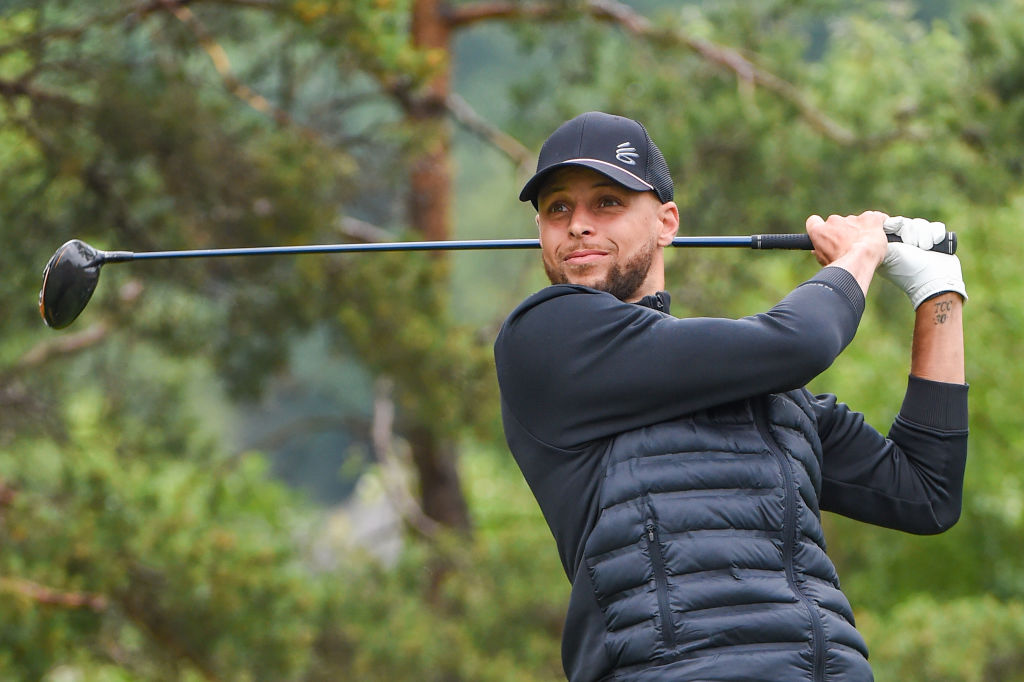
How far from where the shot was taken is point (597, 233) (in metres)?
2.60

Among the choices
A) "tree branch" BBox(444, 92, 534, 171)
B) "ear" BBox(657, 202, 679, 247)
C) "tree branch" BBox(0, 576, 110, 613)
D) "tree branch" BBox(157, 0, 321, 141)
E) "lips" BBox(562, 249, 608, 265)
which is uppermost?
"tree branch" BBox(444, 92, 534, 171)

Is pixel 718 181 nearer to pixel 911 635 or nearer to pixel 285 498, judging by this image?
pixel 911 635

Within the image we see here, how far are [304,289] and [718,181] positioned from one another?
113 inches

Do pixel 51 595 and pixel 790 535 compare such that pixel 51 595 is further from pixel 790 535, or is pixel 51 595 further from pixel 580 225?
pixel 790 535

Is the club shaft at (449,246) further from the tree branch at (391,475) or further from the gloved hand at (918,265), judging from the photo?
the tree branch at (391,475)

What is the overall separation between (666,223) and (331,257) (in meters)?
5.74

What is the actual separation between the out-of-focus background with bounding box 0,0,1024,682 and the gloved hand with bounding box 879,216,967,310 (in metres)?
4.35

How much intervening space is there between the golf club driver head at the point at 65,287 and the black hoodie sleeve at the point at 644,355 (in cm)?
142

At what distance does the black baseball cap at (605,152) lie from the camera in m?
2.57

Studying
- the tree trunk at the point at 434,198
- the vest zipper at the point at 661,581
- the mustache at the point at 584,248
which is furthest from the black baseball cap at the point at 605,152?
the tree trunk at the point at 434,198

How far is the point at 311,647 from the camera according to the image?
866 centimetres

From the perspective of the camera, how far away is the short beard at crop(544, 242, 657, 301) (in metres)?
2.60

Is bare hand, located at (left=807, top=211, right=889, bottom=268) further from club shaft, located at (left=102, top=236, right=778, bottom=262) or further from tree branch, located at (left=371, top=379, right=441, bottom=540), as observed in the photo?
tree branch, located at (left=371, top=379, right=441, bottom=540)


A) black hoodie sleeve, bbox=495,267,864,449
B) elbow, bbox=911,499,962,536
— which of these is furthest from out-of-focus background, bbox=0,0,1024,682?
elbow, bbox=911,499,962,536
